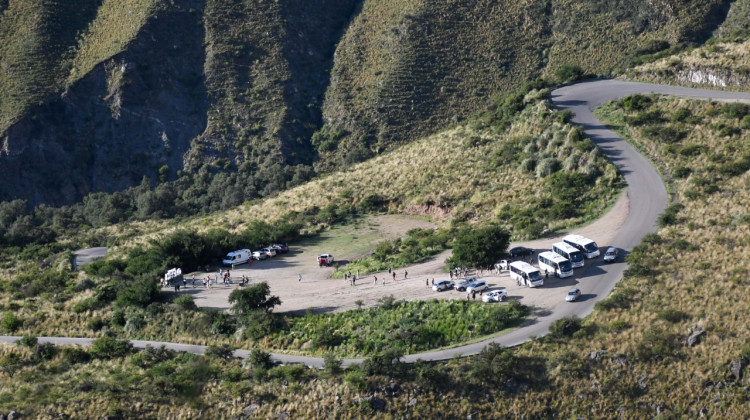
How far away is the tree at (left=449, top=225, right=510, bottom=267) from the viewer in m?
49.6

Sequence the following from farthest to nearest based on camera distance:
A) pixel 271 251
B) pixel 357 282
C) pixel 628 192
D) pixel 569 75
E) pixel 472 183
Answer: pixel 569 75, pixel 472 183, pixel 271 251, pixel 628 192, pixel 357 282

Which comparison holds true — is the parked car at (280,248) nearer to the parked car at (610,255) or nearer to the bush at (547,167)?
the bush at (547,167)

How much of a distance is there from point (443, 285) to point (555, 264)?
261 inches

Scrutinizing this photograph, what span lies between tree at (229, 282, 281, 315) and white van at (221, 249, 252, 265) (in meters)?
11.8

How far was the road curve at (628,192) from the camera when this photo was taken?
41719 mm

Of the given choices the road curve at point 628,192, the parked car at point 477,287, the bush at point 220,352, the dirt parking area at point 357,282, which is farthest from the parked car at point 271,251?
the parked car at point 477,287

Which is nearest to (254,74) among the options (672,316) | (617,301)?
(617,301)

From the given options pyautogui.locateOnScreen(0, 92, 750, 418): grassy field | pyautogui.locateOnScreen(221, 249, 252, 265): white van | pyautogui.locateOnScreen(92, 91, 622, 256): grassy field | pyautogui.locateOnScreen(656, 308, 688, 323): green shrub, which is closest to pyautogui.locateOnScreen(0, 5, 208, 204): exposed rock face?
pyautogui.locateOnScreen(92, 91, 622, 256): grassy field

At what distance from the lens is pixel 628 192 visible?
186 feet

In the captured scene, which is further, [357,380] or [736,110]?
[736,110]

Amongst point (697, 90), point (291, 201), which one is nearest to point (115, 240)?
point (291, 201)

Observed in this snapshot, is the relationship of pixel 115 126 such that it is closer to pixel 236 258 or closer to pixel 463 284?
pixel 236 258

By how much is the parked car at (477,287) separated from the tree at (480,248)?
2912mm

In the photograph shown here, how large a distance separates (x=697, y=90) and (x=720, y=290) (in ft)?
108
